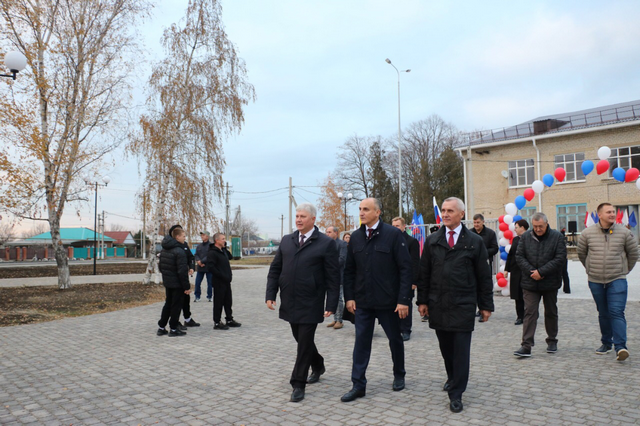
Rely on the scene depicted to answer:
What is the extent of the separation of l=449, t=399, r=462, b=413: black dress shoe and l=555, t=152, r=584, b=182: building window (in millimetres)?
35884

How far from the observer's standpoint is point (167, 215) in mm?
20469

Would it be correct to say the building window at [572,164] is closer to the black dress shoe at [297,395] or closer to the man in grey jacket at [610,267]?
the man in grey jacket at [610,267]

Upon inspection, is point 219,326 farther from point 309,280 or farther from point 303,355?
point 309,280

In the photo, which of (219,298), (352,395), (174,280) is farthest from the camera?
(219,298)

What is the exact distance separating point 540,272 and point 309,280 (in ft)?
11.1

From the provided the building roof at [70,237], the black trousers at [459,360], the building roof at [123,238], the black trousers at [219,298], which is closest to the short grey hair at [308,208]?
the black trousers at [459,360]

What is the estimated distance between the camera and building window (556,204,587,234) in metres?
35.5

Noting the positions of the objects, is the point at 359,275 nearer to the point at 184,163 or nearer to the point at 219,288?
the point at 219,288

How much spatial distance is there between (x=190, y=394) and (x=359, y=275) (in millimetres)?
2155

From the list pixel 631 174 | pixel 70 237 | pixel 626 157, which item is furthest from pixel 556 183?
pixel 70 237

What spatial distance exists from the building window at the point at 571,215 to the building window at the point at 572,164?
1.96 metres

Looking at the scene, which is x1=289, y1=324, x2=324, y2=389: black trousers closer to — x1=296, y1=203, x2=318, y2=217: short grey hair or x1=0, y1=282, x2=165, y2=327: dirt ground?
x1=296, y1=203, x2=318, y2=217: short grey hair

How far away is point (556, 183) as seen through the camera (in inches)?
1469

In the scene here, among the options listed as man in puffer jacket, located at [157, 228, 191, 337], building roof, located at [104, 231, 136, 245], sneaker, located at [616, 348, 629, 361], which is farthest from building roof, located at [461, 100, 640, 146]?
building roof, located at [104, 231, 136, 245]
